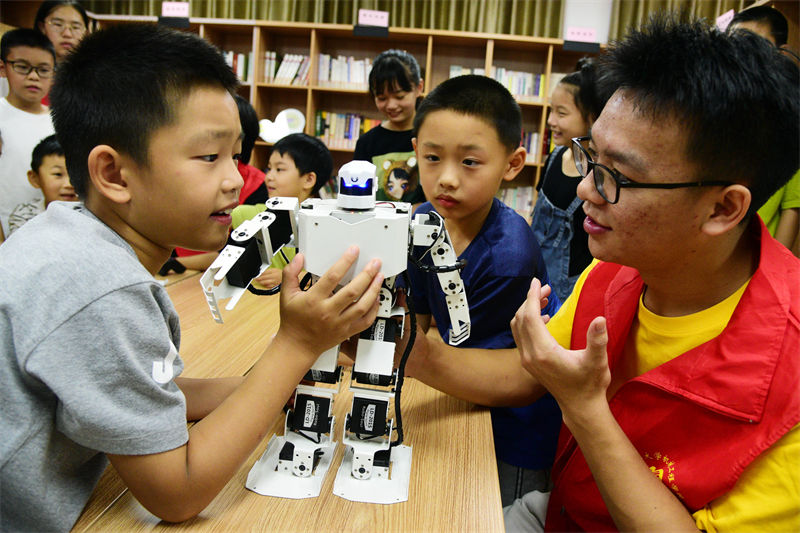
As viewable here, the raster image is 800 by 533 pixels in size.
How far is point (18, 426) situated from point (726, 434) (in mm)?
1063

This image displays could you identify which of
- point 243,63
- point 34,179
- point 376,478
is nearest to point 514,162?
point 376,478

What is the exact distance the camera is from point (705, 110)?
867 millimetres

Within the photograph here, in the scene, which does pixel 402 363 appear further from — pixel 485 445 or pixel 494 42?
pixel 494 42

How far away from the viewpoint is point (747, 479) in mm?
829

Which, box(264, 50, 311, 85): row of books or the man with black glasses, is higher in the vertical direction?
box(264, 50, 311, 85): row of books

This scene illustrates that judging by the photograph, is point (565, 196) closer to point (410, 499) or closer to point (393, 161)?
point (393, 161)

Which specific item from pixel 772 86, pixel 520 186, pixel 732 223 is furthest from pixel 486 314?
pixel 520 186

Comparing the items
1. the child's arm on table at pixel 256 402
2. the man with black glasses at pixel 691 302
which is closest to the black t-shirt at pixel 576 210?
the man with black glasses at pixel 691 302

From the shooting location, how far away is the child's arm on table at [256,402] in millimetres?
753

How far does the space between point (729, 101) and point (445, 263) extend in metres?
0.57

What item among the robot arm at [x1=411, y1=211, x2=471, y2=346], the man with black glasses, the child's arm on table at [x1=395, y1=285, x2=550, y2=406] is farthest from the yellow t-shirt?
the robot arm at [x1=411, y1=211, x2=471, y2=346]

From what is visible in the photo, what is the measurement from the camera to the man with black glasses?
833 millimetres

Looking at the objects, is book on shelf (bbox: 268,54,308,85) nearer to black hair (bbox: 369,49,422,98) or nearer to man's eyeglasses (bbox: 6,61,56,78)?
black hair (bbox: 369,49,422,98)

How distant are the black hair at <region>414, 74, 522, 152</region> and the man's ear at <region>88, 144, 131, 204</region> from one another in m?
1.01
